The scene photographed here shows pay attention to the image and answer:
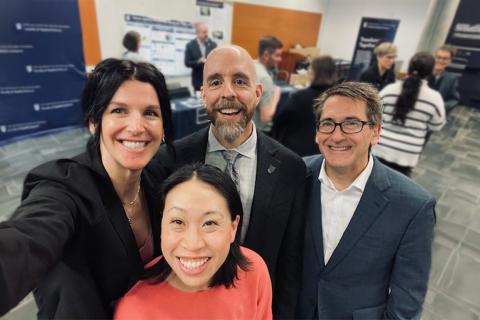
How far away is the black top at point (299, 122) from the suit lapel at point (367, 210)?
160 centimetres

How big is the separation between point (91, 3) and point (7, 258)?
5.71 m

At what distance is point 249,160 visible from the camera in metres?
1.45

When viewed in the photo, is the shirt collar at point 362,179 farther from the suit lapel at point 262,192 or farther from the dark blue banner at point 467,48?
the dark blue banner at point 467,48

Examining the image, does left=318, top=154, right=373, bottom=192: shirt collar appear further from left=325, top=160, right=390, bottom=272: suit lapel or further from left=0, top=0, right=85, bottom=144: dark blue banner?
left=0, top=0, right=85, bottom=144: dark blue banner

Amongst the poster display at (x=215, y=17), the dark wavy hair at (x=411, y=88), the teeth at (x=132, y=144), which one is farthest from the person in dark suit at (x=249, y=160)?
the poster display at (x=215, y=17)

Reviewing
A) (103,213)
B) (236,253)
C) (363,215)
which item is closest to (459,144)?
(363,215)

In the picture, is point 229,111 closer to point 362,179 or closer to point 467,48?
point 362,179

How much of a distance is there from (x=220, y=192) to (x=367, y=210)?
0.70 meters

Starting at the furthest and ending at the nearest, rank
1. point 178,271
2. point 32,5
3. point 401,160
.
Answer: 1. point 32,5
2. point 401,160
3. point 178,271

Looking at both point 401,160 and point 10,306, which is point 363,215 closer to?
point 10,306

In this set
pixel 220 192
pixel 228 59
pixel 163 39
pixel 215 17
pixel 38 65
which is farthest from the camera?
pixel 215 17

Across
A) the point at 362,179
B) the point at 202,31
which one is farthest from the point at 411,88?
the point at 202,31

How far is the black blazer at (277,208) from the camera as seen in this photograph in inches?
54.4

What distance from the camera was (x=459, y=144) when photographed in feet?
19.5
